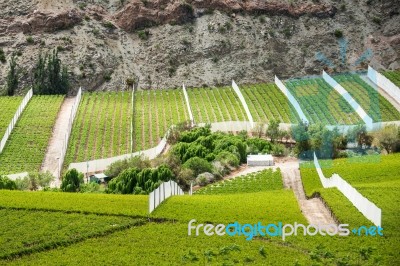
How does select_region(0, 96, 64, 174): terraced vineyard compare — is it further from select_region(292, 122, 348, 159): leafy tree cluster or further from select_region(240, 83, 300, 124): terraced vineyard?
select_region(292, 122, 348, 159): leafy tree cluster

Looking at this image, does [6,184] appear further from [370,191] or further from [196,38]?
[196,38]

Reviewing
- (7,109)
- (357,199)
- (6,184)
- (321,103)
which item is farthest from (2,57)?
(357,199)

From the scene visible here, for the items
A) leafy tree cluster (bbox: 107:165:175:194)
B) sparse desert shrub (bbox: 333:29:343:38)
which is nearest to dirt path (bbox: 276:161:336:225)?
leafy tree cluster (bbox: 107:165:175:194)

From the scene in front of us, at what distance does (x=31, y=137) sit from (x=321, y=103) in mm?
26968

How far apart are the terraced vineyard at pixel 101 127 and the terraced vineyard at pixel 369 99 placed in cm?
2176

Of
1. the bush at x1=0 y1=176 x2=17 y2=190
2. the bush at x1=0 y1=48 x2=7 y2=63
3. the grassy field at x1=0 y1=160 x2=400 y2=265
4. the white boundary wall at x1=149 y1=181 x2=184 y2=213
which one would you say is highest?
the bush at x1=0 y1=48 x2=7 y2=63

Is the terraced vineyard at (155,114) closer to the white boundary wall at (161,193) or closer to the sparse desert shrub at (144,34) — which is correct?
the sparse desert shrub at (144,34)

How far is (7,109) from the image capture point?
6462cm

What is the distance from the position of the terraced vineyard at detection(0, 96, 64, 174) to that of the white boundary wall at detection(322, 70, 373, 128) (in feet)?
89.4

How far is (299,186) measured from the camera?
143 feet

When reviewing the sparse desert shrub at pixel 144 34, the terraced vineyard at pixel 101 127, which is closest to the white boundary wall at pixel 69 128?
the terraced vineyard at pixel 101 127

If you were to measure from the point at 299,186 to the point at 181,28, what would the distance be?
1643 inches

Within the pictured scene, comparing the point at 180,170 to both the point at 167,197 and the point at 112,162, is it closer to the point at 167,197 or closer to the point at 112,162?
the point at 112,162

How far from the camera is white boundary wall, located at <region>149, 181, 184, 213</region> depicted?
32250 mm
